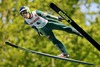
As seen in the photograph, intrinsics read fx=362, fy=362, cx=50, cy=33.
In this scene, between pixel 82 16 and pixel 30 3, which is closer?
pixel 30 3

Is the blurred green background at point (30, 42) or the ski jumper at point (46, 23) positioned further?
the blurred green background at point (30, 42)

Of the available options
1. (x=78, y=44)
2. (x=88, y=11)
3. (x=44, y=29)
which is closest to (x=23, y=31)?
(x=78, y=44)

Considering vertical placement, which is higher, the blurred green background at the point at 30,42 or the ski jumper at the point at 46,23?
the blurred green background at the point at 30,42

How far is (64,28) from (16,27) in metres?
11.0

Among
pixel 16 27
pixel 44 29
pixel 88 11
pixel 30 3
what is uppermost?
pixel 88 11

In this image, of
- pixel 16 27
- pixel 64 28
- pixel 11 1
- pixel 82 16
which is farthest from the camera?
pixel 82 16

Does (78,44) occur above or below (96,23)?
below

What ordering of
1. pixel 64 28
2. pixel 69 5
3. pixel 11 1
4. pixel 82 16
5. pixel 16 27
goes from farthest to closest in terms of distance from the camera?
pixel 82 16 → pixel 69 5 → pixel 11 1 → pixel 16 27 → pixel 64 28

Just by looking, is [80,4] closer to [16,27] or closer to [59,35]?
[59,35]

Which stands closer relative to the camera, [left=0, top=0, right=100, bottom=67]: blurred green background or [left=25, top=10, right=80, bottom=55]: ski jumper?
[left=25, top=10, right=80, bottom=55]: ski jumper

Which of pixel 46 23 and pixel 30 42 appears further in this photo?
pixel 30 42

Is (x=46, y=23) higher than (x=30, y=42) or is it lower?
lower

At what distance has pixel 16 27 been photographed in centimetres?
2081

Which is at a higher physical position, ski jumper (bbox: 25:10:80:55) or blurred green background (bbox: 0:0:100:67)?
blurred green background (bbox: 0:0:100:67)
